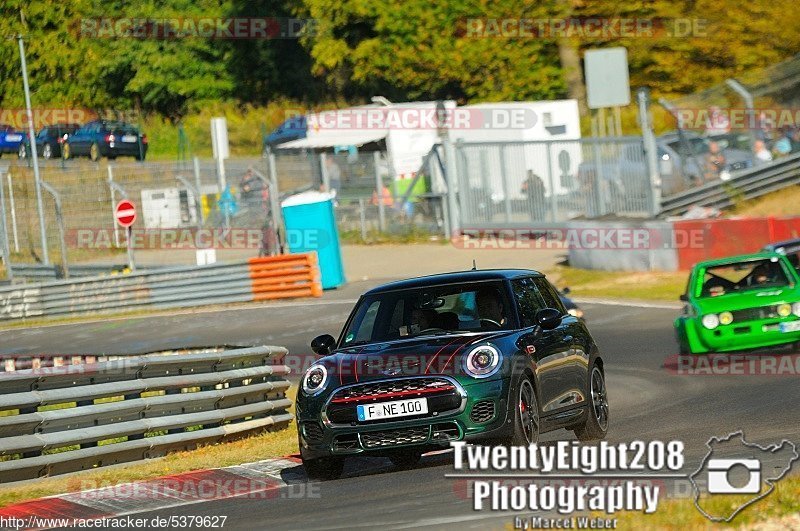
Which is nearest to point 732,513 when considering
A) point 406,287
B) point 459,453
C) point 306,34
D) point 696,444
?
point 459,453

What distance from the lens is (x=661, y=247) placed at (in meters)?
27.2

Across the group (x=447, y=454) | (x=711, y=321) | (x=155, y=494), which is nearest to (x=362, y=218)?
(x=711, y=321)

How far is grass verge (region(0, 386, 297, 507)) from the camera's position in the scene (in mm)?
10586

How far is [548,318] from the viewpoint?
10.6 meters

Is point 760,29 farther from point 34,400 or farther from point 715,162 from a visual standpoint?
point 34,400

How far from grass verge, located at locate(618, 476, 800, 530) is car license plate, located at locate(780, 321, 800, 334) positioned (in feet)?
30.6

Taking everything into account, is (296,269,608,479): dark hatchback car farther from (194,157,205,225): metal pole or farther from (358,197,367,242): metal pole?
(194,157,205,225): metal pole

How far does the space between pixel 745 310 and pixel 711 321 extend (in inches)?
17.1

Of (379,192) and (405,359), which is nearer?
(405,359)

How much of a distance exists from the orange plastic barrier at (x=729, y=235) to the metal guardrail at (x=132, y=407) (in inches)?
510

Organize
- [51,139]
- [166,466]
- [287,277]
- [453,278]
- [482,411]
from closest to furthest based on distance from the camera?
[482,411] < [453,278] < [166,466] < [287,277] < [51,139]

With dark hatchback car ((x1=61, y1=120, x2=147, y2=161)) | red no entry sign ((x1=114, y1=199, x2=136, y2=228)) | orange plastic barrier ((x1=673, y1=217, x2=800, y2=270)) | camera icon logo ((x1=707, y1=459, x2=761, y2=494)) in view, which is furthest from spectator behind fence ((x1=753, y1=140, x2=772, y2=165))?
dark hatchback car ((x1=61, y1=120, x2=147, y2=161))

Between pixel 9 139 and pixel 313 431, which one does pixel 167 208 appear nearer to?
pixel 9 139

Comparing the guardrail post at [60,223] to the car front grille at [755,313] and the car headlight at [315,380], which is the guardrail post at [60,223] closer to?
the car front grille at [755,313]
